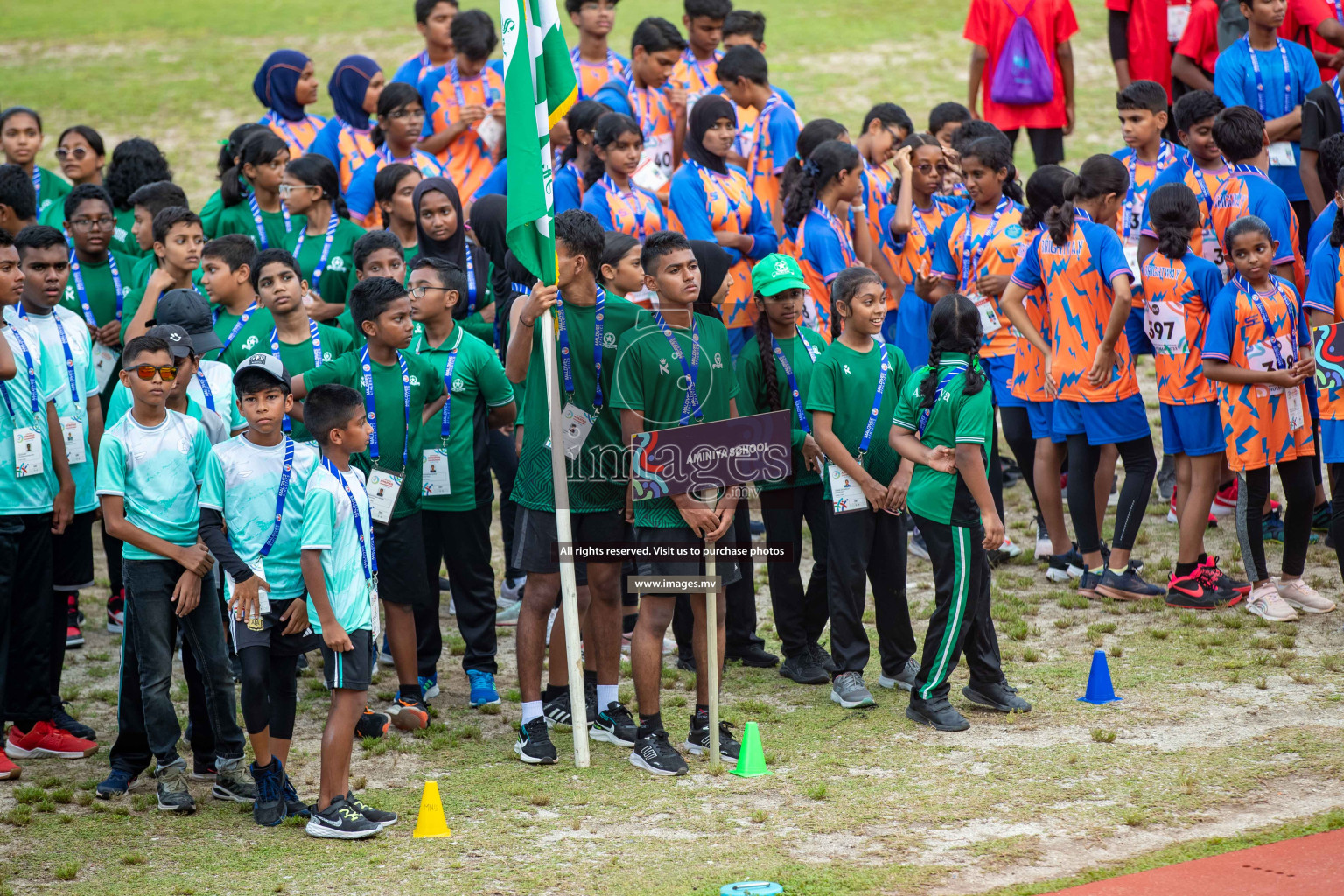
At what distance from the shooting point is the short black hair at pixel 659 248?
599 centimetres

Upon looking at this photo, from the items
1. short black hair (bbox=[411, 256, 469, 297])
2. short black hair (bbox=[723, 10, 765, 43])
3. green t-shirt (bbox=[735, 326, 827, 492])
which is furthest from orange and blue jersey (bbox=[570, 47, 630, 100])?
green t-shirt (bbox=[735, 326, 827, 492])

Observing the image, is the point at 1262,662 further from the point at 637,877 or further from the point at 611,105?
the point at 611,105

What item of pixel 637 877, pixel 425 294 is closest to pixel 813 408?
pixel 425 294

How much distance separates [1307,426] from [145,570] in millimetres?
5786

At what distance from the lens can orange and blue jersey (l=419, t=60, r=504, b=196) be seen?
33.6ft

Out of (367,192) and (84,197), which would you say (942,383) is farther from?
(84,197)

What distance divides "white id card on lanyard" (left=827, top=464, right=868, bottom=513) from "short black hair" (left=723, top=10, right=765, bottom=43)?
18.9 feet

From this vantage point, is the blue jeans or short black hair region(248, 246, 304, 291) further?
short black hair region(248, 246, 304, 291)

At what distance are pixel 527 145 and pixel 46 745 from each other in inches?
131

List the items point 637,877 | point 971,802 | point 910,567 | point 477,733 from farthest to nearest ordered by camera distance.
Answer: point 910,567, point 477,733, point 971,802, point 637,877

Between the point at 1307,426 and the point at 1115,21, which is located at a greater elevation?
the point at 1115,21

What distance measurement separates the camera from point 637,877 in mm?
4781

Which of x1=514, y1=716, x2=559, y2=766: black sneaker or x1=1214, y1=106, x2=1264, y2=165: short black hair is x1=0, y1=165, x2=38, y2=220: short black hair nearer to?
x1=514, y1=716, x2=559, y2=766: black sneaker

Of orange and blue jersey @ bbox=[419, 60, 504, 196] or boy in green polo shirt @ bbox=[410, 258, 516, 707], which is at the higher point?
orange and blue jersey @ bbox=[419, 60, 504, 196]
